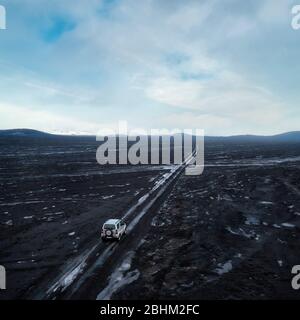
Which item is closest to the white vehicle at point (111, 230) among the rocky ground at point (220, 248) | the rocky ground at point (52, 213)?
the rocky ground at point (52, 213)

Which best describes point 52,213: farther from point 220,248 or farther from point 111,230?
point 220,248

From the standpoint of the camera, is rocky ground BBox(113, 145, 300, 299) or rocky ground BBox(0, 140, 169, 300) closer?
rocky ground BBox(113, 145, 300, 299)

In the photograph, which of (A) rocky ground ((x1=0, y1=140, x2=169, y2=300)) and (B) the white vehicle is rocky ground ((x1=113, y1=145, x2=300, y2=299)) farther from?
(A) rocky ground ((x1=0, y1=140, x2=169, y2=300))

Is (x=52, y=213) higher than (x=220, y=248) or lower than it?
higher

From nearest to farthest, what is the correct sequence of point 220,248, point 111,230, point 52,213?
1. point 220,248
2. point 111,230
3. point 52,213

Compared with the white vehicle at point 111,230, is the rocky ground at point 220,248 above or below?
below

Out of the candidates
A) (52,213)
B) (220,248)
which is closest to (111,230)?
(220,248)

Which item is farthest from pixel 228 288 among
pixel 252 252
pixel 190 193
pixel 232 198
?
pixel 190 193

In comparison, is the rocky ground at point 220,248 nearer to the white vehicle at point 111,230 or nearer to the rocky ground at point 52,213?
the white vehicle at point 111,230

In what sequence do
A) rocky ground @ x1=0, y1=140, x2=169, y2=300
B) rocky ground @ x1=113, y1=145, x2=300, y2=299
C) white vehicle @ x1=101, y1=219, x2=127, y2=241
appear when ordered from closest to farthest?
rocky ground @ x1=113, y1=145, x2=300, y2=299 → rocky ground @ x1=0, y1=140, x2=169, y2=300 → white vehicle @ x1=101, y1=219, x2=127, y2=241

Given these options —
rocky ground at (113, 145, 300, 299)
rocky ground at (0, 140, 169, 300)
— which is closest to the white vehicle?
rocky ground at (0, 140, 169, 300)

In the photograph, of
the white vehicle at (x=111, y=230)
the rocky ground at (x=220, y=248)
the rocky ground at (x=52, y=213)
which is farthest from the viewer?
the white vehicle at (x=111, y=230)

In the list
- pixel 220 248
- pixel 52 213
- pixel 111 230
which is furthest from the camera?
pixel 52 213
